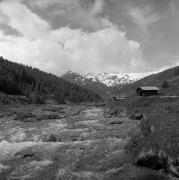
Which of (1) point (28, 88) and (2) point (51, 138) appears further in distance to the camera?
(1) point (28, 88)

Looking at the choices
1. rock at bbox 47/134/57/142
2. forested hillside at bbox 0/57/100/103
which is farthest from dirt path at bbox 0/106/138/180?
forested hillside at bbox 0/57/100/103

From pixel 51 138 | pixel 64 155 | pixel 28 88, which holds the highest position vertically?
pixel 28 88

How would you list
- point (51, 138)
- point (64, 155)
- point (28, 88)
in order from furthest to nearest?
point (28, 88)
point (51, 138)
point (64, 155)

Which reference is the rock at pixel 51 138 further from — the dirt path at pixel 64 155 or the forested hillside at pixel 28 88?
the forested hillside at pixel 28 88

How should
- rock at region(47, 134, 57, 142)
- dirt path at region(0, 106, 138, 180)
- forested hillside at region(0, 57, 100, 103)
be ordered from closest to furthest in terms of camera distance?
1. dirt path at region(0, 106, 138, 180)
2. rock at region(47, 134, 57, 142)
3. forested hillside at region(0, 57, 100, 103)

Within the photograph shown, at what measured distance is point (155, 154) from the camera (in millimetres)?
17906

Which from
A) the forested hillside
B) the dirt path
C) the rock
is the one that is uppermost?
the forested hillside

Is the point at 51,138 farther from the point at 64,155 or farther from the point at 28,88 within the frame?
the point at 28,88

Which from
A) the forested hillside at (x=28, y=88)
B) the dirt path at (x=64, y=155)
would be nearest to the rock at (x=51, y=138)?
the dirt path at (x=64, y=155)

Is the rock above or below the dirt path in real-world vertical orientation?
above

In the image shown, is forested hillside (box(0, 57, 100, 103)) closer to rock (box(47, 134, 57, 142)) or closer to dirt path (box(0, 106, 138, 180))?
rock (box(47, 134, 57, 142))

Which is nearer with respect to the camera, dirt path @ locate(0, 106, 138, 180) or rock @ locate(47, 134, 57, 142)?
dirt path @ locate(0, 106, 138, 180)

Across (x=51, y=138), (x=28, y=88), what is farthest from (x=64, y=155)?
(x=28, y=88)

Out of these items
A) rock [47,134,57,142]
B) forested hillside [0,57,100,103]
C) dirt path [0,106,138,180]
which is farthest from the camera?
forested hillside [0,57,100,103]
